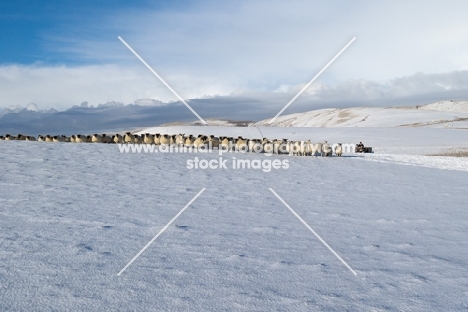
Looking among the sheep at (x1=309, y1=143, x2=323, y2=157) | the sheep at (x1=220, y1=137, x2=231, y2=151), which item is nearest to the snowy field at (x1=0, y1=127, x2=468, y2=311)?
the sheep at (x1=309, y1=143, x2=323, y2=157)

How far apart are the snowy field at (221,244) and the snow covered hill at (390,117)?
52.9 meters

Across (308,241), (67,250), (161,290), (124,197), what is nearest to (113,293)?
(161,290)

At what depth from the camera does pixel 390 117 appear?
8256 centimetres

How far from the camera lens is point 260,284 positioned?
3.95m

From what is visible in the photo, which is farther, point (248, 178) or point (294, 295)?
point (248, 178)

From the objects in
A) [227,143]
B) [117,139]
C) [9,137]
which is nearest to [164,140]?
[117,139]

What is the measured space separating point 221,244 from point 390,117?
3331 inches

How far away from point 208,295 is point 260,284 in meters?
0.58

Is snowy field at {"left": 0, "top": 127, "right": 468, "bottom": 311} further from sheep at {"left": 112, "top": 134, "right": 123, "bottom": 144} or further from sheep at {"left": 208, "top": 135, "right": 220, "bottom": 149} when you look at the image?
sheep at {"left": 112, "top": 134, "right": 123, "bottom": 144}

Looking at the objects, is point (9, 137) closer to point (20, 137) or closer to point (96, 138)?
point (20, 137)

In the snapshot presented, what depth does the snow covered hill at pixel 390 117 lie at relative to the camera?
226 feet

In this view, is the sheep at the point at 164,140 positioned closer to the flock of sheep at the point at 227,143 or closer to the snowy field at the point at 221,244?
the flock of sheep at the point at 227,143

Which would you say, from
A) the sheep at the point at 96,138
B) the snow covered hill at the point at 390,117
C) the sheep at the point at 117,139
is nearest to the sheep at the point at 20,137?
the sheep at the point at 96,138

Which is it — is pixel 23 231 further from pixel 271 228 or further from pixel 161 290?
pixel 271 228
